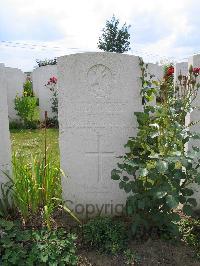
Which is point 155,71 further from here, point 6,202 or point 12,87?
point 12,87

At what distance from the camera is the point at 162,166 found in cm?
251

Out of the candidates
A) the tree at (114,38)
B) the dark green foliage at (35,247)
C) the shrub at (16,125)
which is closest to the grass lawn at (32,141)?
the shrub at (16,125)

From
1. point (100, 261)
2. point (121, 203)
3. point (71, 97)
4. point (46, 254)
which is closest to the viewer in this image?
point (46, 254)

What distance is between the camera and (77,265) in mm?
2762

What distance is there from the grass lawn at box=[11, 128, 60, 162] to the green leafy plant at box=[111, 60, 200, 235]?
9.37ft

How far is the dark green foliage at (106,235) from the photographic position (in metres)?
2.93

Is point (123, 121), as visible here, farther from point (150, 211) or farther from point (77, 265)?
point (77, 265)

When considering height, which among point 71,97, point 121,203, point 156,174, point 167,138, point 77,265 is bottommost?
point 77,265

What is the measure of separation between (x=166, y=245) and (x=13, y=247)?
1.33 metres

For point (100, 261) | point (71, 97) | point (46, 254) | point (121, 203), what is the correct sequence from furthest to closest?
point (121, 203) → point (71, 97) → point (100, 261) → point (46, 254)

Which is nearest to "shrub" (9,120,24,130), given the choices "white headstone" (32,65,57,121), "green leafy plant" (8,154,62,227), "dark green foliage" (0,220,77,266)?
"white headstone" (32,65,57,121)

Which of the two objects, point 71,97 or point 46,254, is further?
point 71,97

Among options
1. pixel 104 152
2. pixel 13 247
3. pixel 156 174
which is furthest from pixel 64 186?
pixel 156 174

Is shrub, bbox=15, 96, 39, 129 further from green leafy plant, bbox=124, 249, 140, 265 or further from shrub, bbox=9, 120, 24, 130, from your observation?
green leafy plant, bbox=124, 249, 140, 265
